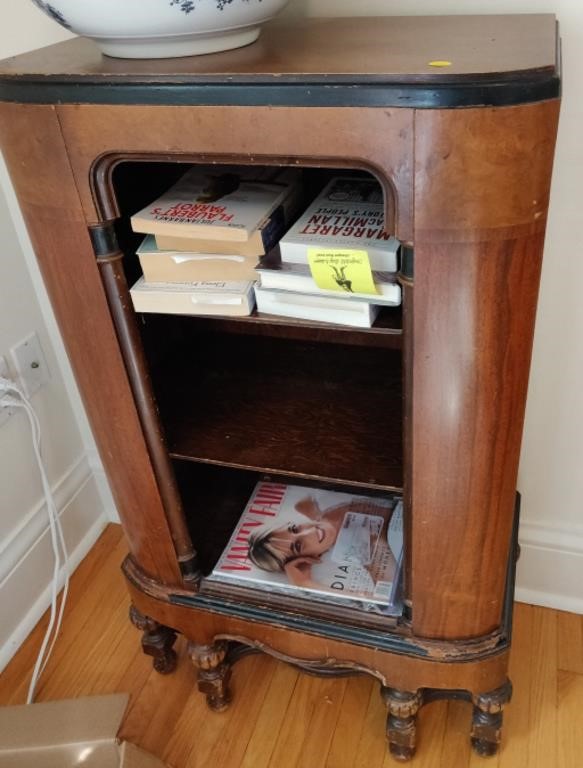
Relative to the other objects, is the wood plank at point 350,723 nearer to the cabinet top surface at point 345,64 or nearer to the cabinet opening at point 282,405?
the cabinet opening at point 282,405

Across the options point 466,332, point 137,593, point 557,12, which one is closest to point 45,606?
point 137,593

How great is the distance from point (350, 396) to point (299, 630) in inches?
13.5

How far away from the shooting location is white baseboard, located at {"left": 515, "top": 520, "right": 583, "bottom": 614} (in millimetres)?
1271

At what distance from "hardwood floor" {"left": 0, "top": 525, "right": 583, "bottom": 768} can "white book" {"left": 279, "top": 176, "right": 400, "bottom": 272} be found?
2.55 ft

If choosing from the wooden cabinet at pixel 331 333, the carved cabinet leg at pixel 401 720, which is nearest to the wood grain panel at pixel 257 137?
the wooden cabinet at pixel 331 333

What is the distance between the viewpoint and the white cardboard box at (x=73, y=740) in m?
1.03

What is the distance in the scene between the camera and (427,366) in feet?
2.49

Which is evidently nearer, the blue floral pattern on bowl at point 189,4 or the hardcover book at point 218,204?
the blue floral pattern on bowl at point 189,4

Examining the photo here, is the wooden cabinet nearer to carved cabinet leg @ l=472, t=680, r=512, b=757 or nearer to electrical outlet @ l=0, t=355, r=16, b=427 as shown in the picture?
carved cabinet leg @ l=472, t=680, r=512, b=757

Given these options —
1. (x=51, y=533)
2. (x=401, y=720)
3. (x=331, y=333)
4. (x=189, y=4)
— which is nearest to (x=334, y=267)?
(x=189, y=4)

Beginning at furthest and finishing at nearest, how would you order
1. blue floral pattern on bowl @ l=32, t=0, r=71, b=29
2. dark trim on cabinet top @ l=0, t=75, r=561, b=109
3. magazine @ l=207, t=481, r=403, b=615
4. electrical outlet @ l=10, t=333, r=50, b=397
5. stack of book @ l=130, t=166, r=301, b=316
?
electrical outlet @ l=10, t=333, r=50, b=397 → magazine @ l=207, t=481, r=403, b=615 → stack of book @ l=130, t=166, r=301, b=316 → blue floral pattern on bowl @ l=32, t=0, r=71, b=29 → dark trim on cabinet top @ l=0, t=75, r=561, b=109

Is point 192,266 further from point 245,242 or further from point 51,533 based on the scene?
point 51,533

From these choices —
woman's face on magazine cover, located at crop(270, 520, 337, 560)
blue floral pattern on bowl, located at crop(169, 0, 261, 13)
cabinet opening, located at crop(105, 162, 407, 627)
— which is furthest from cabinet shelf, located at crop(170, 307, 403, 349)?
blue floral pattern on bowl, located at crop(169, 0, 261, 13)

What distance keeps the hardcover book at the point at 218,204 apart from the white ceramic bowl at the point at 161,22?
0.16 m
